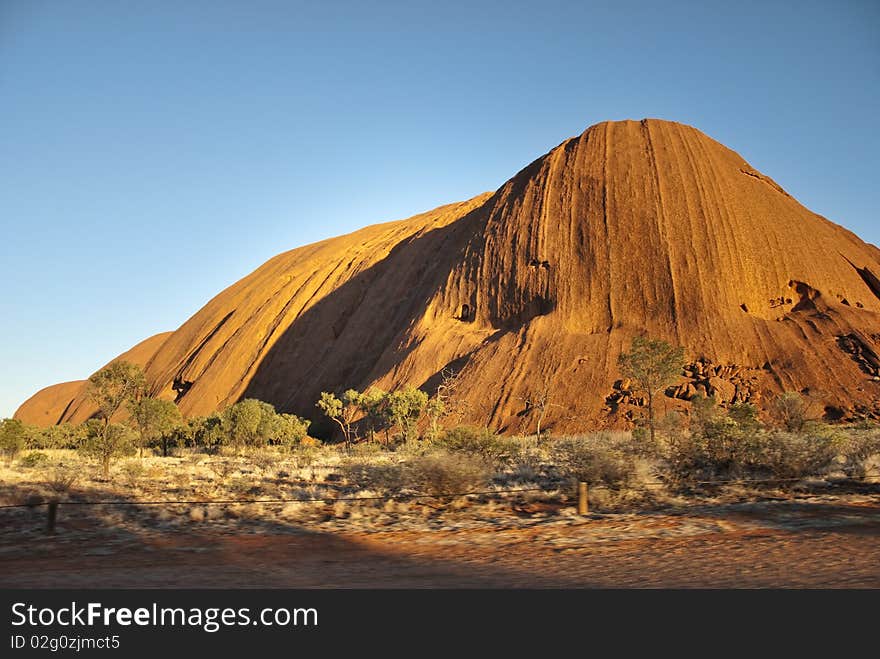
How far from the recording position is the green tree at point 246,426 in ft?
131

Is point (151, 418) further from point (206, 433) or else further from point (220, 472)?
point (220, 472)

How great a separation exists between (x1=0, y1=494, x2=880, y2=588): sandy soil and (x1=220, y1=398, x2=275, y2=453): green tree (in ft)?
88.9

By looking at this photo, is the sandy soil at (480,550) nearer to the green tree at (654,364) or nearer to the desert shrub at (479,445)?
the desert shrub at (479,445)

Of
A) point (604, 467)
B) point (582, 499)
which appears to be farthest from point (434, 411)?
point (582, 499)

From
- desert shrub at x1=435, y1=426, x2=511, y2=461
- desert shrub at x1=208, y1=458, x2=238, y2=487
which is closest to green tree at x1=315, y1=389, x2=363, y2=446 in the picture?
desert shrub at x1=208, y1=458, x2=238, y2=487

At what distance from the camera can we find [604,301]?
46.8 meters

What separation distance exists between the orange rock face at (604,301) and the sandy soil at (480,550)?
2783 centimetres

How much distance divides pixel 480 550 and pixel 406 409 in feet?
98.3

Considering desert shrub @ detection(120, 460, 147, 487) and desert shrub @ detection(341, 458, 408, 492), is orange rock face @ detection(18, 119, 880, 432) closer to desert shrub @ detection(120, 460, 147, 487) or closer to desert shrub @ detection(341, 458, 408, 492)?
→ desert shrub @ detection(341, 458, 408, 492)

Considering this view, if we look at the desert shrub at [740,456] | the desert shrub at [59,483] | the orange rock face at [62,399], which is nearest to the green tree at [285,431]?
the desert shrub at [59,483]

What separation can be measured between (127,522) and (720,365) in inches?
1472

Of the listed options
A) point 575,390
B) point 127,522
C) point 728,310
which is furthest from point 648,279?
point 127,522

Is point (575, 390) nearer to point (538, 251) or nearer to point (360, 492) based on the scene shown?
point (538, 251)
